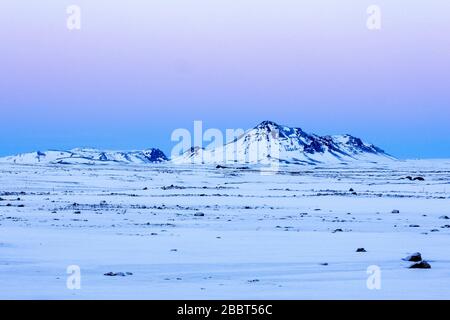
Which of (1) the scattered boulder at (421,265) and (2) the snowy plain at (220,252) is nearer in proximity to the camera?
(2) the snowy plain at (220,252)

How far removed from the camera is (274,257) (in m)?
16.1
